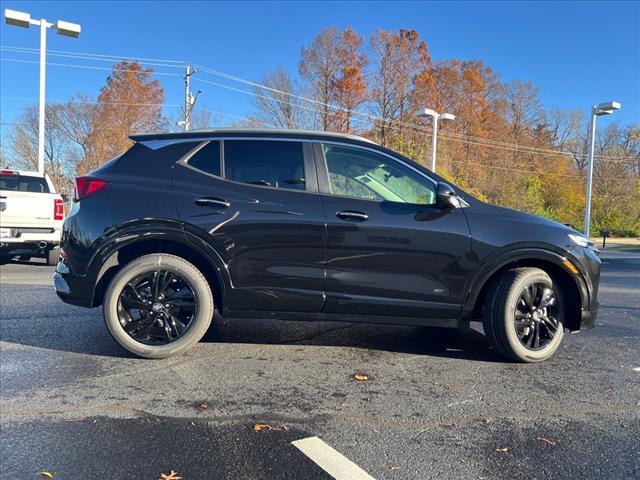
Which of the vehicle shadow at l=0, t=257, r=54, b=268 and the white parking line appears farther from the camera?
the vehicle shadow at l=0, t=257, r=54, b=268

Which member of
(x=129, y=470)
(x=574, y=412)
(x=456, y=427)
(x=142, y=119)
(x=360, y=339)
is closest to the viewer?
(x=129, y=470)

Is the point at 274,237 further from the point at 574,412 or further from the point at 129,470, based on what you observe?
the point at 574,412

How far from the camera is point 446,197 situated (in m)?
3.95

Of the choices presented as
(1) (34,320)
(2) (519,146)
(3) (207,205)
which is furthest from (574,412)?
(2) (519,146)

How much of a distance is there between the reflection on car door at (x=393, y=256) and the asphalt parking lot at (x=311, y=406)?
1.72ft

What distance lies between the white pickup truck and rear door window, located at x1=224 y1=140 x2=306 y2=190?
631 cm

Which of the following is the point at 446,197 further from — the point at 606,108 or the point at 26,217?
the point at 606,108

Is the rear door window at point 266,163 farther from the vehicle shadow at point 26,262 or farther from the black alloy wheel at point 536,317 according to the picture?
the vehicle shadow at point 26,262

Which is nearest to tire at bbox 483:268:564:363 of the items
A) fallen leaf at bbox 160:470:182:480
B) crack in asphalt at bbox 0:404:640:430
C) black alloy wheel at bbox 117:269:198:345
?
crack in asphalt at bbox 0:404:640:430

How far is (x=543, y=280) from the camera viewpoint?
413cm

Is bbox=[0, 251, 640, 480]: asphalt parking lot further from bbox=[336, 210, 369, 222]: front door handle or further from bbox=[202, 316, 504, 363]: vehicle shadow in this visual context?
bbox=[336, 210, 369, 222]: front door handle

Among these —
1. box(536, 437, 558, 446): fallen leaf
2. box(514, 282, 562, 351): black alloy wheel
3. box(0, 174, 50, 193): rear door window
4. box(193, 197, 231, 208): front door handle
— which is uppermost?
box(0, 174, 50, 193): rear door window

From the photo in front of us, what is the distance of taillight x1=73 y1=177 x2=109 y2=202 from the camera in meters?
4.05

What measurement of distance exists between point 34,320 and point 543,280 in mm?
4991
